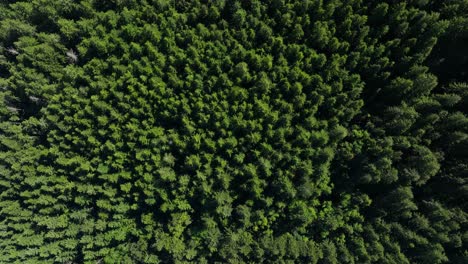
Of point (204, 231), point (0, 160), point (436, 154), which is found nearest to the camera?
point (436, 154)

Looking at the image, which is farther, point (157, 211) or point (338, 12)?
point (157, 211)

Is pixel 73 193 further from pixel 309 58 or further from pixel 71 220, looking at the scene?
pixel 309 58

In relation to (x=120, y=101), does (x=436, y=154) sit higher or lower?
higher

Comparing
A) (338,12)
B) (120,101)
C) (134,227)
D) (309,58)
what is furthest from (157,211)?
(338,12)

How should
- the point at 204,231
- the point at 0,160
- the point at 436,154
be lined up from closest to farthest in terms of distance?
the point at 436,154
the point at 204,231
the point at 0,160

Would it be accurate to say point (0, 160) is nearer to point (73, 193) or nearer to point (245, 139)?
point (73, 193)

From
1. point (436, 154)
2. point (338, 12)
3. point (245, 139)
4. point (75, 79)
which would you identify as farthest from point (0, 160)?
point (436, 154)

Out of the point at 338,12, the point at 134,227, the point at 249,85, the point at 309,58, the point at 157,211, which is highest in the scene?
the point at 338,12
